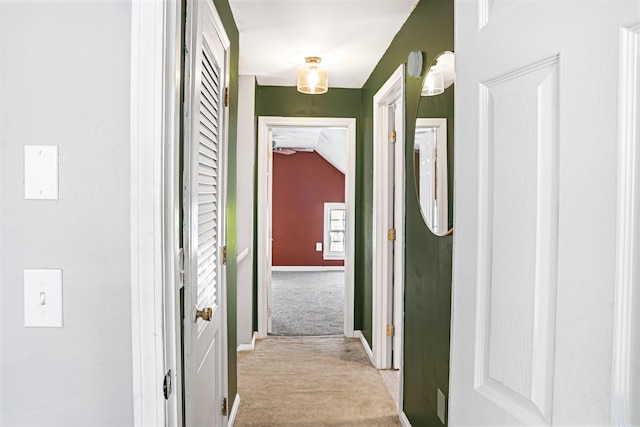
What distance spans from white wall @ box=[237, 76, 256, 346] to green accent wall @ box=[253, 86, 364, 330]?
0.26m

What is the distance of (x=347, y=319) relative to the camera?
4.40m

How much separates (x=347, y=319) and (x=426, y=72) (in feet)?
8.86

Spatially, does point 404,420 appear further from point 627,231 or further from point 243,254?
point 627,231

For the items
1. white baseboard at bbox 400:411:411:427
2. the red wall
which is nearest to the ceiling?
white baseboard at bbox 400:411:411:427

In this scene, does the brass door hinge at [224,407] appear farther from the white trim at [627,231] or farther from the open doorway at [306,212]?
the open doorway at [306,212]

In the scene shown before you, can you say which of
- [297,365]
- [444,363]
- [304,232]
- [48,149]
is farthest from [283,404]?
[304,232]

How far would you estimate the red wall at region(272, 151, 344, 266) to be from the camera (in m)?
8.50

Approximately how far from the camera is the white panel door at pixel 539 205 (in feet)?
2.14

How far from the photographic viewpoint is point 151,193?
0.90 metres

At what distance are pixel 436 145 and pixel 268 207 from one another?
241cm

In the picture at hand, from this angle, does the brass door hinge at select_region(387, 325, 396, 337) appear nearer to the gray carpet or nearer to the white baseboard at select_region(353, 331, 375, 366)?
the white baseboard at select_region(353, 331, 375, 366)

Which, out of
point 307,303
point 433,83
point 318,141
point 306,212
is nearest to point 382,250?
point 433,83

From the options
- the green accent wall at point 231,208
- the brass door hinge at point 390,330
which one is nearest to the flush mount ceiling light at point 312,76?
the green accent wall at point 231,208

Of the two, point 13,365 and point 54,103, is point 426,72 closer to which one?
point 54,103
